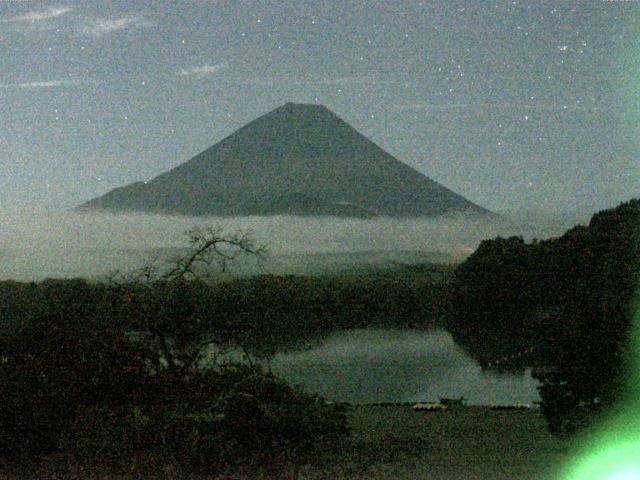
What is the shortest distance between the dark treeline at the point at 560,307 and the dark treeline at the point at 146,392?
Result: 2.42 meters

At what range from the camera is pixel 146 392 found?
9.45 m

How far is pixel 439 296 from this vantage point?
153 feet

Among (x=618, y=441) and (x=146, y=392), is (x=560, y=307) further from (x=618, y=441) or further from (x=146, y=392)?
(x=146, y=392)

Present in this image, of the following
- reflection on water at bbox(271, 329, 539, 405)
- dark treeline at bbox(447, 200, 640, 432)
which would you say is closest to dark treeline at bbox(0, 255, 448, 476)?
reflection on water at bbox(271, 329, 539, 405)

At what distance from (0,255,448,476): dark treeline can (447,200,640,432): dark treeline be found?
2.42 meters

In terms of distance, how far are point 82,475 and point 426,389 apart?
36.7 feet

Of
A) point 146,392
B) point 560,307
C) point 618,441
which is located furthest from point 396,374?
point 618,441

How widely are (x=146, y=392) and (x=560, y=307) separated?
461cm

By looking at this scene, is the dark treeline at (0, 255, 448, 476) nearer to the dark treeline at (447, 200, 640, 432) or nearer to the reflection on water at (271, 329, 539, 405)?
the reflection on water at (271, 329, 539, 405)

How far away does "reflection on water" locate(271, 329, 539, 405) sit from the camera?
1720 cm

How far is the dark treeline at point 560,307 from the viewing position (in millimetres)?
8031

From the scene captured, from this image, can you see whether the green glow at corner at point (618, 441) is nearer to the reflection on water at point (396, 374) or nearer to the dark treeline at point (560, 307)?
the dark treeline at point (560, 307)

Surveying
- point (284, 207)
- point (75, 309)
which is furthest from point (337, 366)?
point (284, 207)

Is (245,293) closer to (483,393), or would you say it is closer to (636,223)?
(636,223)
